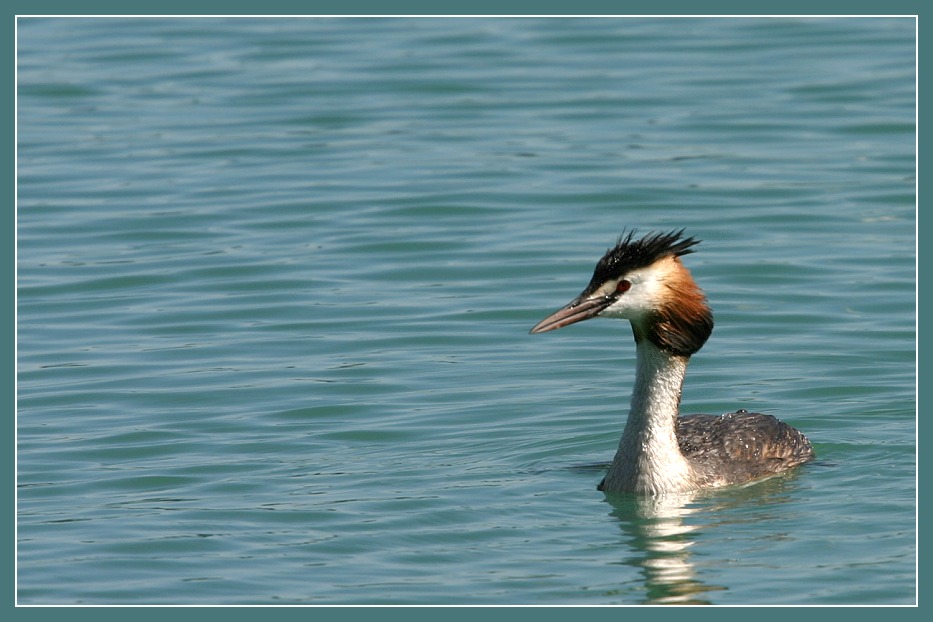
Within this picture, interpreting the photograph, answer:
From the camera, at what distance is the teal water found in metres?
10.1

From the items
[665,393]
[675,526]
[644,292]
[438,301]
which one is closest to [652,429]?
[665,393]

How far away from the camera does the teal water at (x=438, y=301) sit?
33.0ft

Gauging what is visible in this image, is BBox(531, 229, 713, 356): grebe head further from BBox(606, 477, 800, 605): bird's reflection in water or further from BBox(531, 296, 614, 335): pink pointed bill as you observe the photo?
BBox(606, 477, 800, 605): bird's reflection in water

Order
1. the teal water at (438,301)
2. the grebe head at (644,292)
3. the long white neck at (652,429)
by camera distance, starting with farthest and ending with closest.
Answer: the long white neck at (652,429), the grebe head at (644,292), the teal water at (438,301)

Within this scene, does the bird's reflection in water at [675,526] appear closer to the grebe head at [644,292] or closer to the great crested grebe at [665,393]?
the great crested grebe at [665,393]

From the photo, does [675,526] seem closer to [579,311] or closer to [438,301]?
[579,311]

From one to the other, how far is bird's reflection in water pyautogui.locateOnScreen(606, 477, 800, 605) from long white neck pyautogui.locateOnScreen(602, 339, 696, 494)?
0.28ft

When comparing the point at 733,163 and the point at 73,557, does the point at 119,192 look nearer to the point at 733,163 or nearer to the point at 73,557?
the point at 733,163

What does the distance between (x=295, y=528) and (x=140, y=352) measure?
177 inches

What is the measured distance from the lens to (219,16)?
1105 inches

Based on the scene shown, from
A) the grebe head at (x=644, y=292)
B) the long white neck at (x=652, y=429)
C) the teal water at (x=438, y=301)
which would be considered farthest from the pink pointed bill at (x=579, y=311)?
the teal water at (x=438, y=301)

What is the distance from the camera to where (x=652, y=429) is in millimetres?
10875

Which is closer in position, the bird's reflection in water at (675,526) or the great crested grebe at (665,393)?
the bird's reflection in water at (675,526)

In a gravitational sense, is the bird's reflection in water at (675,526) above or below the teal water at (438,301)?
below
